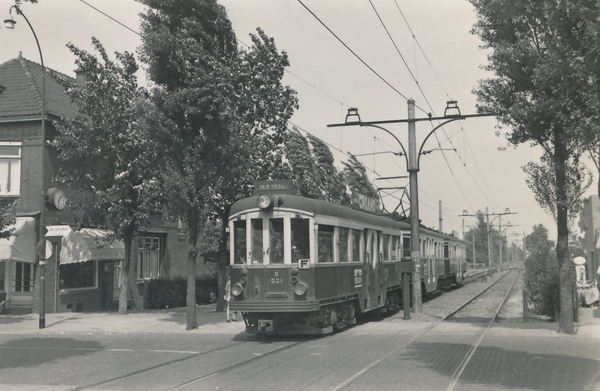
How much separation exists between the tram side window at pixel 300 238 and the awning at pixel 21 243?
12.0m

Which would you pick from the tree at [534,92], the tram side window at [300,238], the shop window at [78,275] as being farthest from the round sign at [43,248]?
the tree at [534,92]

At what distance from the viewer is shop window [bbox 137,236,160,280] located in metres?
29.2

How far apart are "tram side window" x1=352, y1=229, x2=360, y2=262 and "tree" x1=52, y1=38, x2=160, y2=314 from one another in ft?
24.5

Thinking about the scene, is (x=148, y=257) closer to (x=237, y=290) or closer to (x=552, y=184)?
(x=237, y=290)

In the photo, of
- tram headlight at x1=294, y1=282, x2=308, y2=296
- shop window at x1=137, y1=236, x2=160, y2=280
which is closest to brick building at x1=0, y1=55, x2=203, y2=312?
shop window at x1=137, y1=236, x2=160, y2=280

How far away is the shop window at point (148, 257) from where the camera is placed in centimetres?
2916

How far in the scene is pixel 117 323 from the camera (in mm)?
19219

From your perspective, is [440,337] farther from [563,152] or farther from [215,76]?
[215,76]

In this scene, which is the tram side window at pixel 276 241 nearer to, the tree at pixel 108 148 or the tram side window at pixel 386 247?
the tram side window at pixel 386 247

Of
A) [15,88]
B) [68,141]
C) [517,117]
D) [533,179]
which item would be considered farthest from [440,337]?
[15,88]

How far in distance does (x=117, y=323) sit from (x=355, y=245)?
8.17 m

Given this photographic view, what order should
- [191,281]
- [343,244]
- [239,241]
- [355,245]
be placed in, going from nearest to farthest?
1. [239,241]
2. [343,244]
3. [355,245]
4. [191,281]

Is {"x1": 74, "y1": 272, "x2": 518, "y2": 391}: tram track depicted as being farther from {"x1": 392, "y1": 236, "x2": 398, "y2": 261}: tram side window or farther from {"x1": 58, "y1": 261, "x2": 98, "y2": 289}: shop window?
{"x1": 58, "y1": 261, "x2": 98, "y2": 289}: shop window

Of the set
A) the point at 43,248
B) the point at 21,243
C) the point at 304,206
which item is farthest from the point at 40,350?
the point at 21,243
